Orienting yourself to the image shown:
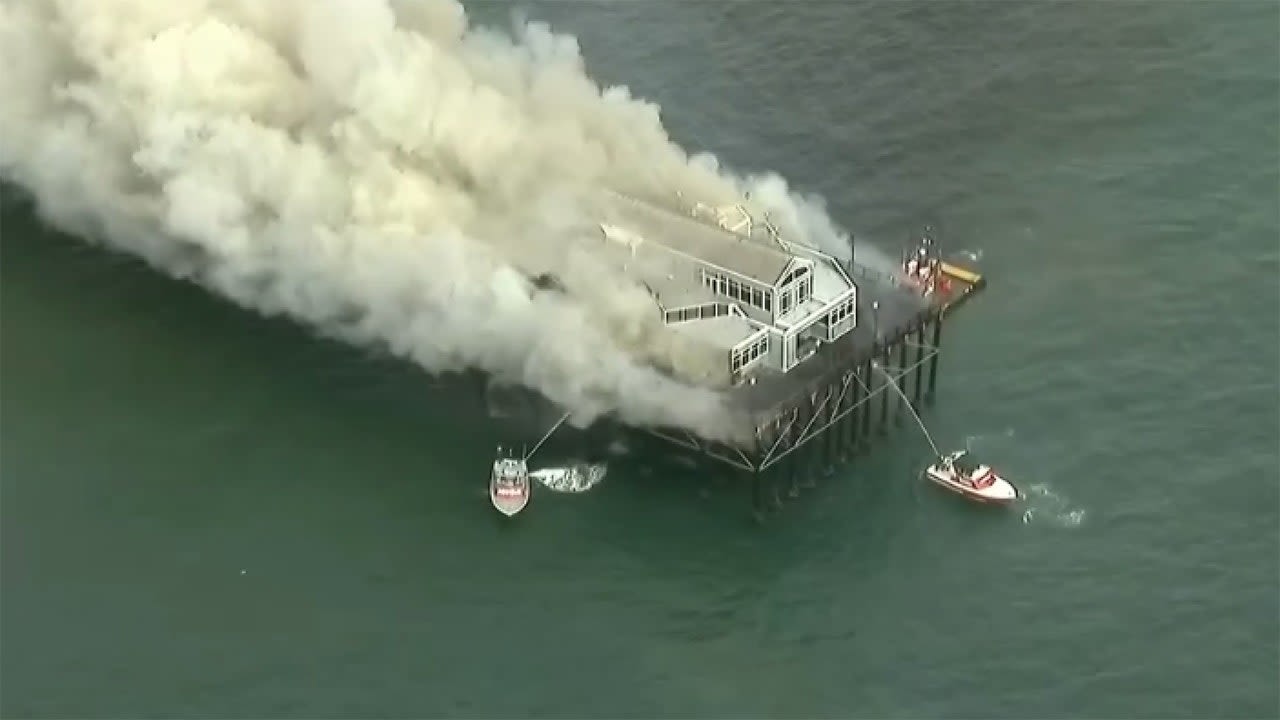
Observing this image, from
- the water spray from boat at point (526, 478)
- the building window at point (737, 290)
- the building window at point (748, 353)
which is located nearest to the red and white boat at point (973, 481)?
the building window at point (748, 353)

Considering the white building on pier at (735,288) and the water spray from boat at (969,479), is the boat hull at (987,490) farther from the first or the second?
the white building on pier at (735,288)

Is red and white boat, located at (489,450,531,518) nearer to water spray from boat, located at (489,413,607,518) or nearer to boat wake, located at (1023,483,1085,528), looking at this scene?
water spray from boat, located at (489,413,607,518)

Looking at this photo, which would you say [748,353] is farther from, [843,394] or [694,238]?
[694,238]

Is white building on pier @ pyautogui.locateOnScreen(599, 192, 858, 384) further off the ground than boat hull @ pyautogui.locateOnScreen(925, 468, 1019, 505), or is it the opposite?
white building on pier @ pyautogui.locateOnScreen(599, 192, 858, 384)

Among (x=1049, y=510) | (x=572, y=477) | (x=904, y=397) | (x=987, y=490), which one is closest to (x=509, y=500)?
(x=572, y=477)

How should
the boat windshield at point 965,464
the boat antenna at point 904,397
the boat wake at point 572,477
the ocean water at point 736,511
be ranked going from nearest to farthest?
the ocean water at point 736,511 < the boat windshield at point 965,464 < the boat wake at point 572,477 < the boat antenna at point 904,397

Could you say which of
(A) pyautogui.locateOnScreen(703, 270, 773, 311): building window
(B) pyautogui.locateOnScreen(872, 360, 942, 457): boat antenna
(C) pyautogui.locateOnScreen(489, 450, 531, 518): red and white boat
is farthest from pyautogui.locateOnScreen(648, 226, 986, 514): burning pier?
(C) pyautogui.locateOnScreen(489, 450, 531, 518): red and white boat
